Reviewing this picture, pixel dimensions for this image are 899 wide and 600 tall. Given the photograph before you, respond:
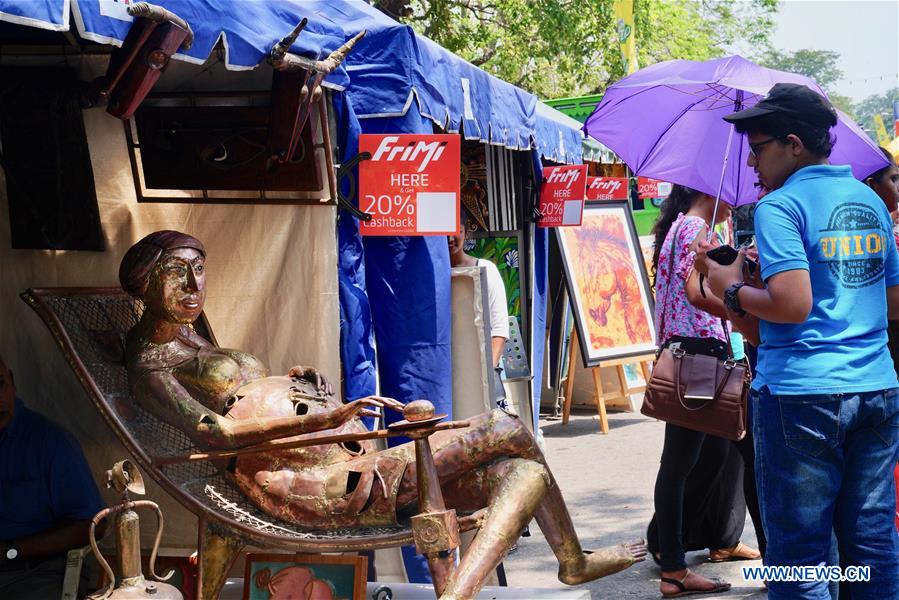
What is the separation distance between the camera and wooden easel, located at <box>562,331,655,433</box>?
10.0m

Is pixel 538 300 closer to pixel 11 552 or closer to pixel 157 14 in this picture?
pixel 11 552

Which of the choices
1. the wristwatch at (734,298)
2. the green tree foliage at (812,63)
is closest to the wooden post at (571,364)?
the wristwatch at (734,298)

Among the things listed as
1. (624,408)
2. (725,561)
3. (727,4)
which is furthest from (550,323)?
(727,4)

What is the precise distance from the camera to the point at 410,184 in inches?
185

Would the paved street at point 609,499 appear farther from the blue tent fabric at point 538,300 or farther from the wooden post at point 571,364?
the blue tent fabric at point 538,300

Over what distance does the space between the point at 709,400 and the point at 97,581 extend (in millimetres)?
2620

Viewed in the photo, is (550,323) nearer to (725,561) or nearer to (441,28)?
(725,561)

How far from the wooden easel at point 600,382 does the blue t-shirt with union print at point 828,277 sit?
258 inches

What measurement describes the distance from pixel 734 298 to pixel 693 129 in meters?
1.70

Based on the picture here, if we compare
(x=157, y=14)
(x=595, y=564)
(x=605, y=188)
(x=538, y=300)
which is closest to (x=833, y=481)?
(x=595, y=564)

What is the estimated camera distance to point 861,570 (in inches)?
133

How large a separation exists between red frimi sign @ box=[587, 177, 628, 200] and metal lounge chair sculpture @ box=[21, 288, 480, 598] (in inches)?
264

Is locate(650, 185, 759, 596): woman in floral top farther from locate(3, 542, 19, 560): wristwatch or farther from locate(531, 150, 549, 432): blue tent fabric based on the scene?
locate(3, 542, 19, 560): wristwatch

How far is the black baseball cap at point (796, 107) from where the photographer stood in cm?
346
